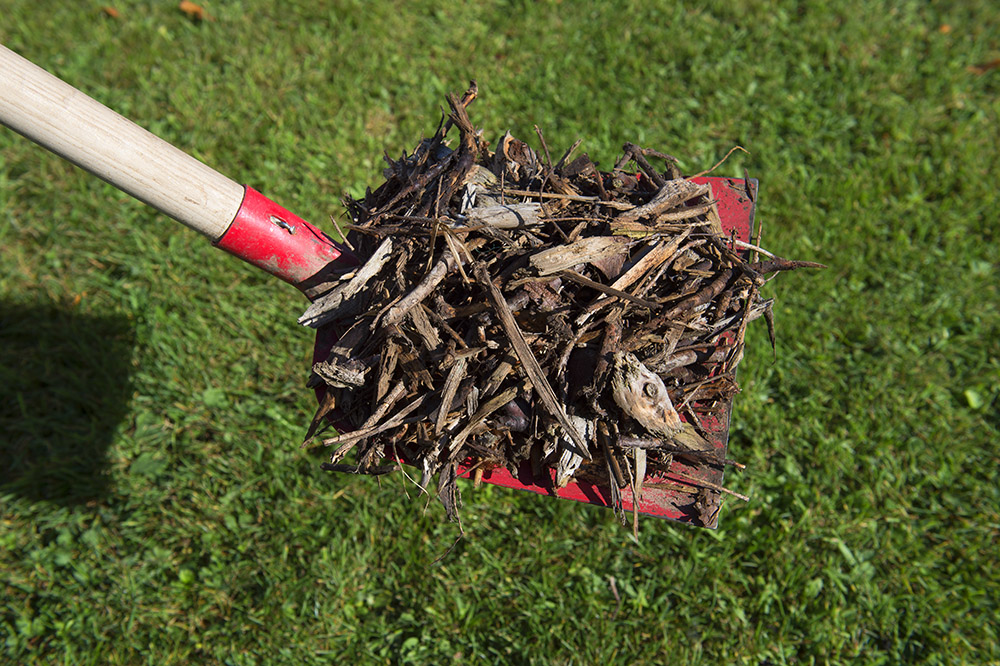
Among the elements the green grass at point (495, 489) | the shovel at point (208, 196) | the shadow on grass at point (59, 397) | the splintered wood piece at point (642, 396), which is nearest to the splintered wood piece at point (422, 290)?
the shovel at point (208, 196)

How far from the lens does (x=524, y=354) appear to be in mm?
1885

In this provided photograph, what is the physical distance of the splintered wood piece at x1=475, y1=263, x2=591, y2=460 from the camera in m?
1.88

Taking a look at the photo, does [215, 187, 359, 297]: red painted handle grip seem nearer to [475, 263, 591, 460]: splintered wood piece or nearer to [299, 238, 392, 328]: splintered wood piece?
[299, 238, 392, 328]: splintered wood piece

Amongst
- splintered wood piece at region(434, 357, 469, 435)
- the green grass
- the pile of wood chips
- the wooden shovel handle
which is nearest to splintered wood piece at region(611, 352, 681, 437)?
the pile of wood chips

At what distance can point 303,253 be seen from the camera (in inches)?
83.0

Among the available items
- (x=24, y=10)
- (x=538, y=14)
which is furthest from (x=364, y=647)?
(x=24, y=10)

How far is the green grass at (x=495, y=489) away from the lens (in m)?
2.94

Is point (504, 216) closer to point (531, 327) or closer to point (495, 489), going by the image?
point (531, 327)

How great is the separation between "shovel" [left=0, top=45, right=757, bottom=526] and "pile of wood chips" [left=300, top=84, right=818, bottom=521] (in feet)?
0.37

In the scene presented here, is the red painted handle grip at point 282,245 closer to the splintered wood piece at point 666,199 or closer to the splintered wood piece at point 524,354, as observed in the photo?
the splintered wood piece at point 524,354

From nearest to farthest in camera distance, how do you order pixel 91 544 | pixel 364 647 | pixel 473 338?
1. pixel 473 338
2. pixel 364 647
3. pixel 91 544

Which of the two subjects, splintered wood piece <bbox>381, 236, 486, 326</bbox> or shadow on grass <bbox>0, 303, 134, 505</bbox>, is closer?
splintered wood piece <bbox>381, 236, 486, 326</bbox>

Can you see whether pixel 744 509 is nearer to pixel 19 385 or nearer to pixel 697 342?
pixel 697 342

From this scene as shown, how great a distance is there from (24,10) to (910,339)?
5.98 meters
